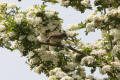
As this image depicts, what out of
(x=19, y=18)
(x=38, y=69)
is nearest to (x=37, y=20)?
(x=19, y=18)

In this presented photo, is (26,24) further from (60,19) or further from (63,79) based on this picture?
(63,79)

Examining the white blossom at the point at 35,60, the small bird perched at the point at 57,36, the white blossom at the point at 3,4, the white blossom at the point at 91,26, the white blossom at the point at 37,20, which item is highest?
the white blossom at the point at 3,4

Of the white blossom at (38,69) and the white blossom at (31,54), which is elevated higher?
the white blossom at (31,54)

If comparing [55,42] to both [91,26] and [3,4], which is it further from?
[3,4]

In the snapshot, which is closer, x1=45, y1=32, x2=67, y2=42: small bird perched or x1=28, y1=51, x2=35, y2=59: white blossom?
x1=45, y1=32, x2=67, y2=42: small bird perched

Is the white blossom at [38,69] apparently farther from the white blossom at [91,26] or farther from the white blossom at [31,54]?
the white blossom at [91,26]

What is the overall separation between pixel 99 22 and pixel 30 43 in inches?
92.5

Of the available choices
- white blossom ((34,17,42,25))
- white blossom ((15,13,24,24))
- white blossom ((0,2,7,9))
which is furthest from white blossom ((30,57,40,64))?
white blossom ((0,2,7,9))

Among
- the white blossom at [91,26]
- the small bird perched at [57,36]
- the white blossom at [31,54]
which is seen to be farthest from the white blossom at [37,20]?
the white blossom at [91,26]

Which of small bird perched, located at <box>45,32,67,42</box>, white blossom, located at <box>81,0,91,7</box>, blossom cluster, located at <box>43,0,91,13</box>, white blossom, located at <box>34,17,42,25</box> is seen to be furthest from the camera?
blossom cluster, located at <box>43,0,91,13</box>

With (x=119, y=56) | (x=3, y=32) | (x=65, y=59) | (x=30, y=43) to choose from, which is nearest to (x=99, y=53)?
(x=119, y=56)

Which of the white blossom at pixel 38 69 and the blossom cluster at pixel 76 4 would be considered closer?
the white blossom at pixel 38 69

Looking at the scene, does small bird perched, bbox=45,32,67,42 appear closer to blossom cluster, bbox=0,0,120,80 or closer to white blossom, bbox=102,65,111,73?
blossom cluster, bbox=0,0,120,80

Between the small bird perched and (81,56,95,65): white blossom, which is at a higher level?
the small bird perched
